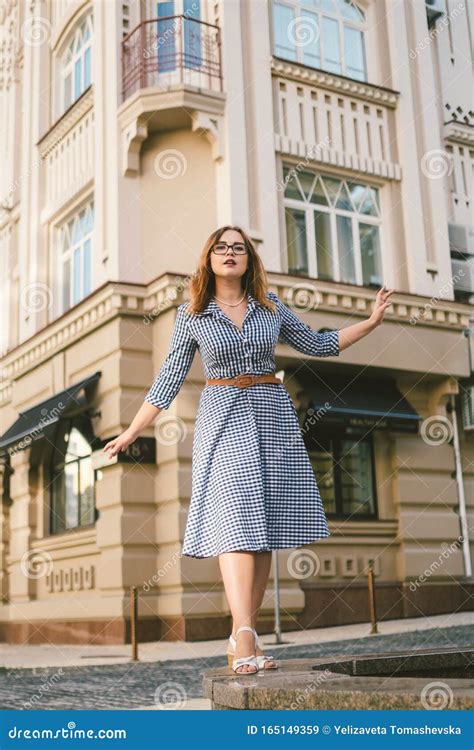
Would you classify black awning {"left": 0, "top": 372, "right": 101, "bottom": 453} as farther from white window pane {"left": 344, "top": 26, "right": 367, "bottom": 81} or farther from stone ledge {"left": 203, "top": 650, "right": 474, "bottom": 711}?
stone ledge {"left": 203, "top": 650, "right": 474, "bottom": 711}

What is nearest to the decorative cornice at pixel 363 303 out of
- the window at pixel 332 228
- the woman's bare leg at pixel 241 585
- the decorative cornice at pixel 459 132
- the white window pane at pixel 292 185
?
the window at pixel 332 228

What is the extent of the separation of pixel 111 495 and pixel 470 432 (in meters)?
5.81

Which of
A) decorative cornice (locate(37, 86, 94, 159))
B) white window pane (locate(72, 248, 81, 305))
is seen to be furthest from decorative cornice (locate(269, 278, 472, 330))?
decorative cornice (locate(37, 86, 94, 159))

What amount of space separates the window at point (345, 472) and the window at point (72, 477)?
3403 millimetres

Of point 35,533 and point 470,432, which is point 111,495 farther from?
point 470,432

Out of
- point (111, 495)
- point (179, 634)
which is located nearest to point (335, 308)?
point (111, 495)

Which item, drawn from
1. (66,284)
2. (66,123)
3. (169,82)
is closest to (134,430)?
(169,82)

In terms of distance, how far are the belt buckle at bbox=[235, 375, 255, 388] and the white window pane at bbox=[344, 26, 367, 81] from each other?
12.6m

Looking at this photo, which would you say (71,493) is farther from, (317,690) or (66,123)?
(317,690)

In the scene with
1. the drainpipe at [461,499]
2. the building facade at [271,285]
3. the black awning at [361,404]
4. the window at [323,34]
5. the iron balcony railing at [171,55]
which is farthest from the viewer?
the window at [323,34]

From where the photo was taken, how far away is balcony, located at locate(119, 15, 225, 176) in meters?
13.7

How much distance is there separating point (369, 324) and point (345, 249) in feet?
35.5

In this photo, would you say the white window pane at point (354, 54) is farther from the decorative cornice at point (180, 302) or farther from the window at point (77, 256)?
the window at point (77, 256)

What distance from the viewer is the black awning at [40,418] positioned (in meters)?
13.6
